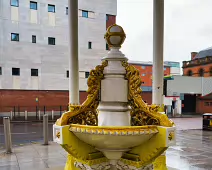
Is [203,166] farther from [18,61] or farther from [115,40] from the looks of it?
[18,61]

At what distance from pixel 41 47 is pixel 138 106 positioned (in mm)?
22259

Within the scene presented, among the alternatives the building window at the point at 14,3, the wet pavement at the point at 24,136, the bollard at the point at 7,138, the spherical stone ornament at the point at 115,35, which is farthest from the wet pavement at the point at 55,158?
the building window at the point at 14,3

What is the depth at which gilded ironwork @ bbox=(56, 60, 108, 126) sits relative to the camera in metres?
3.30

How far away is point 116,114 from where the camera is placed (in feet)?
10.8

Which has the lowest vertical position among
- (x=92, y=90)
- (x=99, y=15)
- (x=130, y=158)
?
(x=130, y=158)

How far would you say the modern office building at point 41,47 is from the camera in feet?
74.1

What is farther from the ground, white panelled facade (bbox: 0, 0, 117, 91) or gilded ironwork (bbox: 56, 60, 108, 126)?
white panelled facade (bbox: 0, 0, 117, 91)

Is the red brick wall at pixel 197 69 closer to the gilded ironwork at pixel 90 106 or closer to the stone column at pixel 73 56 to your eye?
the stone column at pixel 73 56

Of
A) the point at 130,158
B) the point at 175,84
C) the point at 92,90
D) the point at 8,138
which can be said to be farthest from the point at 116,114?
the point at 175,84

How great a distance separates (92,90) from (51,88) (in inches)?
860

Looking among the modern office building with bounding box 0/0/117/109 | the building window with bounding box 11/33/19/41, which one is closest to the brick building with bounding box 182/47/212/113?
the modern office building with bounding box 0/0/117/109

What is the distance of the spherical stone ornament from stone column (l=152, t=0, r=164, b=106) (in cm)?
70

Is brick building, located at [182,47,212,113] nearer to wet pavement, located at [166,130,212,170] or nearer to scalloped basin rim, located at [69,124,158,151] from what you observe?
wet pavement, located at [166,130,212,170]

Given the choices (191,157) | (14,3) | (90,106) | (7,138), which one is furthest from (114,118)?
(14,3)
